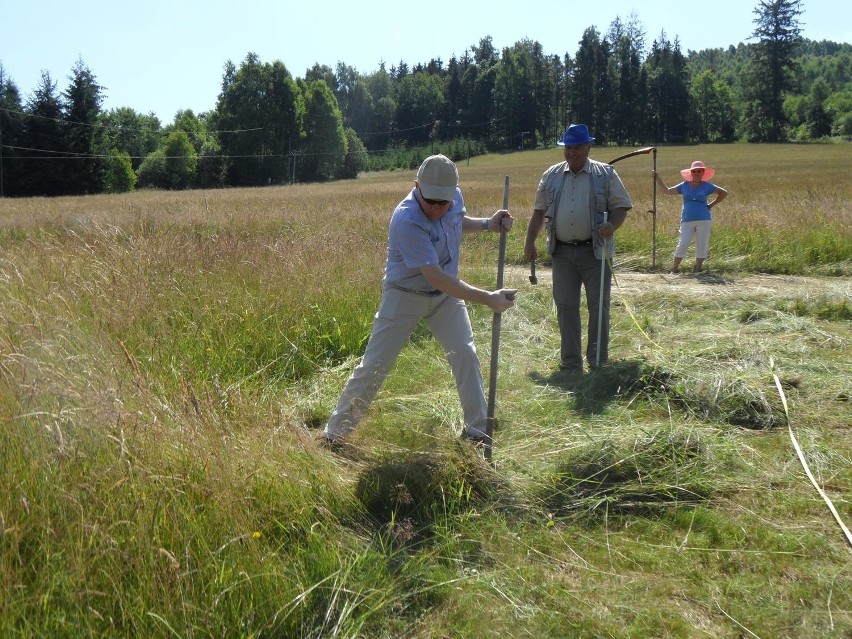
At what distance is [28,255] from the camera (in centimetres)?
728

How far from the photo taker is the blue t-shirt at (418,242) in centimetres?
412

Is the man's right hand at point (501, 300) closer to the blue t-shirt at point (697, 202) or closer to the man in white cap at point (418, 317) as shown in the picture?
the man in white cap at point (418, 317)

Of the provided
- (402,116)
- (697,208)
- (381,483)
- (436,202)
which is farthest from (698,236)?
(402,116)

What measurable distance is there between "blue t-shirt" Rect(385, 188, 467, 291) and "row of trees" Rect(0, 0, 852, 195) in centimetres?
5873

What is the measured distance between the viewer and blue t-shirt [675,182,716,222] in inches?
433

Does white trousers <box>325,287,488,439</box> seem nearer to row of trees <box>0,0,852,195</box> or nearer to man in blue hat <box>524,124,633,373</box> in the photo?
man in blue hat <box>524,124,633,373</box>

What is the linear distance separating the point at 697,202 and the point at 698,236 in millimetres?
484

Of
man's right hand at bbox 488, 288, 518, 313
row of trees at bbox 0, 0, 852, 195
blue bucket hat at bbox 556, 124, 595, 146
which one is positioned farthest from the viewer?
row of trees at bbox 0, 0, 852, 195

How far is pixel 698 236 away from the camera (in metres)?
11.2

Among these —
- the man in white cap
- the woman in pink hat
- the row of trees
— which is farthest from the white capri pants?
the row of trees

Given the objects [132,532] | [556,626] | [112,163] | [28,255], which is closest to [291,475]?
[132,532]

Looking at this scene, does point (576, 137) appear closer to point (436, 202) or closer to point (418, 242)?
point (436, 202)

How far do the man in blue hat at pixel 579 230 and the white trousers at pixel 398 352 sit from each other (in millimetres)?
1971

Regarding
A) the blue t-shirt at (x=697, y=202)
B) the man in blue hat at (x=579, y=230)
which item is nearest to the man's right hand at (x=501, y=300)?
the man in blue hat at (x=579, y=230)
